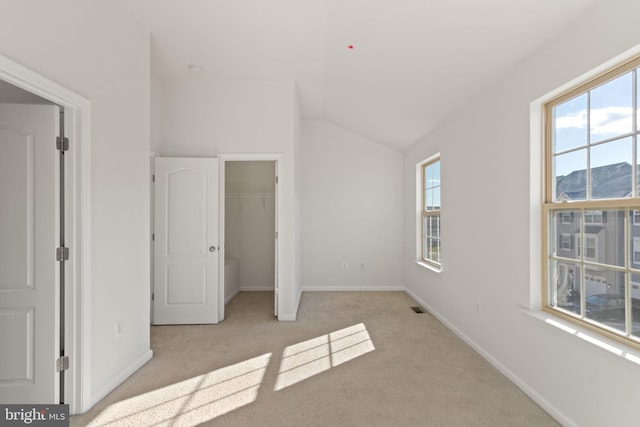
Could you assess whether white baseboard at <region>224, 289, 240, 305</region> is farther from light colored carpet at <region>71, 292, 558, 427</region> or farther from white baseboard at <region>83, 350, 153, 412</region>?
white baseboard at <region>83, 350, 153, 412</region>

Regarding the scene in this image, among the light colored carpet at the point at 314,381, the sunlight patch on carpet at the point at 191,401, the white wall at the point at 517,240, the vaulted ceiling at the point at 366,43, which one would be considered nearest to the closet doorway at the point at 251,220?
the light colored carpet at the point at 314,381

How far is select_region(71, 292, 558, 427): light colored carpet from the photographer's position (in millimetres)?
2107

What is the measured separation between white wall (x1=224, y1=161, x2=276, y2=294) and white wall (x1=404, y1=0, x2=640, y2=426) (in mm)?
3075

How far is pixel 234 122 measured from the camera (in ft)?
13.4

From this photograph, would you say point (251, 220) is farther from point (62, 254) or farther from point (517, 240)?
point (517, 240)

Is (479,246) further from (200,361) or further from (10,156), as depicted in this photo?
(10,156)

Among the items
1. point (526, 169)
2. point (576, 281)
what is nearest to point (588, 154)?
point (526, 169)

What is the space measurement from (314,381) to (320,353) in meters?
0.54

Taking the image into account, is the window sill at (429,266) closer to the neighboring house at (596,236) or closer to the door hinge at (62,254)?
the neighboring house at (596,236)

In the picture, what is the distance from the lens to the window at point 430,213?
180 inches

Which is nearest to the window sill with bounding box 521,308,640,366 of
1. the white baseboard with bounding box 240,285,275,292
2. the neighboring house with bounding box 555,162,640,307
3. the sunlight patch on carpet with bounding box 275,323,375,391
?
the neighboring house with bounding box 555,162,640,307

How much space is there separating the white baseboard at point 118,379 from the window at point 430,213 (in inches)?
141

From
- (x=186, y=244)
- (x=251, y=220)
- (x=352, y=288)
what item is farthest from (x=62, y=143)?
(x=352, y=288)

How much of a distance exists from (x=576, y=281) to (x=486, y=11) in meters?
1.87
